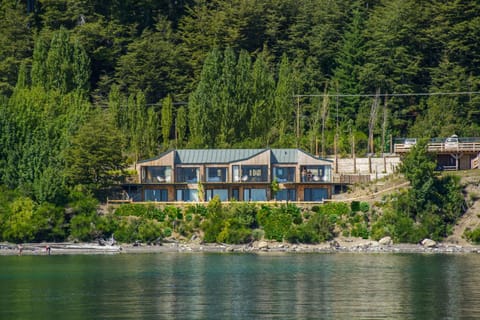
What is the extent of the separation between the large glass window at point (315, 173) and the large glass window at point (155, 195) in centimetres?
1103

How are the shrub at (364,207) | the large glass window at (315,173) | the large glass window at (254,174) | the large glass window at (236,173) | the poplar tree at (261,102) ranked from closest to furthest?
the shrub at (364,207) < the large glass window at (315,173) < the large glass window at (254,174) < the large glass window at (236,173) < the poplar tree at (261,102)

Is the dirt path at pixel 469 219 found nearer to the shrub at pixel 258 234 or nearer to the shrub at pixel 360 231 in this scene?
the shrub at pixel 360 231

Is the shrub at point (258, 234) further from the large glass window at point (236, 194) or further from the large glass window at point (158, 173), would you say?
the large glass window at point (158, 173)

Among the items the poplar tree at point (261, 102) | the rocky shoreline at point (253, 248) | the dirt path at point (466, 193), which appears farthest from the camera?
the poplar tree at point (261, 102)

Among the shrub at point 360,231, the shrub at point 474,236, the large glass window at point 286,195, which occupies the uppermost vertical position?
the large glass window at point 286,195

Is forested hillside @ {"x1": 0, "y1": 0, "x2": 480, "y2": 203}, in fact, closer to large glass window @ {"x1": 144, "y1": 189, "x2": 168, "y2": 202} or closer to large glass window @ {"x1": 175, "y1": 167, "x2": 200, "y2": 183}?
large glass window @ {"x1": 144, "y1": 189, "x2": 168, "y2": 202}

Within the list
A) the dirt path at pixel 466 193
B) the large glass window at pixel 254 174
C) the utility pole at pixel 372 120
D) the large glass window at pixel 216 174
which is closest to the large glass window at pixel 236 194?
the large glass window at pixel 254 174

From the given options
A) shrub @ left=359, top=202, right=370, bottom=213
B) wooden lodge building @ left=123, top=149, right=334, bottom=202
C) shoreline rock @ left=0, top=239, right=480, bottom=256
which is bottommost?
shoreline rock @ left=0, top=239, right=480, bottom=256

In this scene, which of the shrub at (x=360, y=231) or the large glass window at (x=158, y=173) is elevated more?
the large glass window at (x=158, y=173)

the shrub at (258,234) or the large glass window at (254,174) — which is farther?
the large glass window at (254,174)

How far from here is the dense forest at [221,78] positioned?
10556 cm

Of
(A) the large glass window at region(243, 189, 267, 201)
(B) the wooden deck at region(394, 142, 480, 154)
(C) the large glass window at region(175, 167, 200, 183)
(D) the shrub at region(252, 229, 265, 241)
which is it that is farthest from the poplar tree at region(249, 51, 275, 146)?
(D) the shrub at region(252, 229, 265, 241)

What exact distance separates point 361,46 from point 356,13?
406cm

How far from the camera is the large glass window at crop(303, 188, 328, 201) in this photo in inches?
4067
